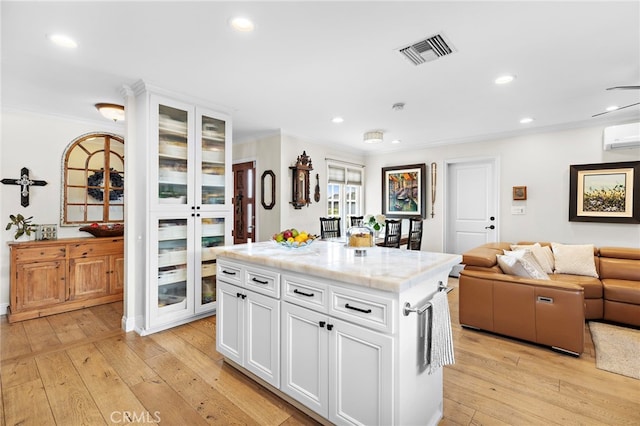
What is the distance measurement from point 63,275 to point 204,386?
276cm

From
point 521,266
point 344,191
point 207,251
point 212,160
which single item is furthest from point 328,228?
point 521,266

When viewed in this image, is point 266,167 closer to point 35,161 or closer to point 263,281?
point 35,161

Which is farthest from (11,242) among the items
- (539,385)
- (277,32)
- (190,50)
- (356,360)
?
(539,385)

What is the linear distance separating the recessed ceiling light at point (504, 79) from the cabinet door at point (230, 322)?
3070 mm

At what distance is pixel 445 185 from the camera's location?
5.72m

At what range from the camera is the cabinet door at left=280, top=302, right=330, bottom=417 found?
175 centimetres

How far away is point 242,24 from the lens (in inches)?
81.6

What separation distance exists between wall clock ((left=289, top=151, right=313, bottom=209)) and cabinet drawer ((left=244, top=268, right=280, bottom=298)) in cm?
292

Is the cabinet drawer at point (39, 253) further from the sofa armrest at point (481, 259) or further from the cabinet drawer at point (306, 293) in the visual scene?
the sofa armrest at point (481, 259)

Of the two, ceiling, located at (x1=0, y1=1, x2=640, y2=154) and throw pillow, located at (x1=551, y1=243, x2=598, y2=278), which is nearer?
ceiling, located at (x1=0, y1=1, x2=640, y2=154)

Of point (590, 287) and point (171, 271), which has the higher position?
point (171, 271)

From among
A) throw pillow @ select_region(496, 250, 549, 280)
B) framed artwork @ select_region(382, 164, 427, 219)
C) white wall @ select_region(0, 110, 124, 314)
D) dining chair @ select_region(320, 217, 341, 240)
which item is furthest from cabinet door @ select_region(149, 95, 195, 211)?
framed artwork @ select_region(382, 164, 427, 219)

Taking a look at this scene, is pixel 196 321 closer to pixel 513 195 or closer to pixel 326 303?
pixel 326 303

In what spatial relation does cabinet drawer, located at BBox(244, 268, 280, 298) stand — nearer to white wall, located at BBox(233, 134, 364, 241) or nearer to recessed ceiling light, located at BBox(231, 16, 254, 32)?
recessed ceiling light, located at BBox(231, 16, 254, 32)
